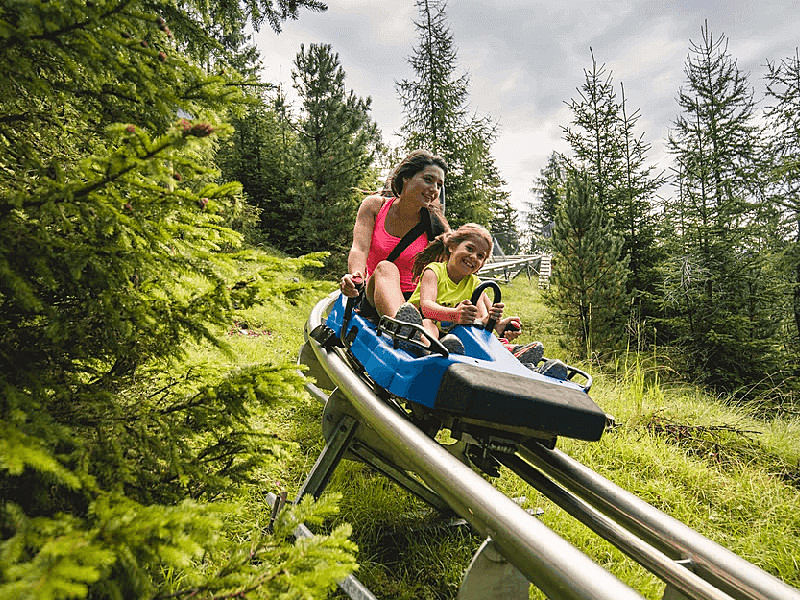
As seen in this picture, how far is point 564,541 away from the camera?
87 centimetres

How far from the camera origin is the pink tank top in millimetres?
2795

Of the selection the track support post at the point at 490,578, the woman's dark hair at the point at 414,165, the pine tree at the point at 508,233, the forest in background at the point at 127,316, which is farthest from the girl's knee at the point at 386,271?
the pine tree at the point at 508,233

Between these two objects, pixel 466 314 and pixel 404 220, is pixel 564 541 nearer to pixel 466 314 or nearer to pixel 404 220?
pixel 466 314

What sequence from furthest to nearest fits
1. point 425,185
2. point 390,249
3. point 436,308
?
1. point 390,249
2. point 425,185
3. point 436,308

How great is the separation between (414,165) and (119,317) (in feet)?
6.95

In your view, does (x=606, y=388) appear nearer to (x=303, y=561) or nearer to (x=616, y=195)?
(x=303, y=561)

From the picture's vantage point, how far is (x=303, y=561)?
811mm


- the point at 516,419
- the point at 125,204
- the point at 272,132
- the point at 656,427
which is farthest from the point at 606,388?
the point at 272,132

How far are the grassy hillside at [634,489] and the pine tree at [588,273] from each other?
7.16 feet

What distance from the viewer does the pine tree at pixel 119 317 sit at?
0.67 metres

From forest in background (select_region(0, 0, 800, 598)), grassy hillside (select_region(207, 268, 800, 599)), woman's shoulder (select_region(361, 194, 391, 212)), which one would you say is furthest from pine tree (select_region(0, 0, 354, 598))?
woman's shoulder (select_region(361, 194, 391, 212))

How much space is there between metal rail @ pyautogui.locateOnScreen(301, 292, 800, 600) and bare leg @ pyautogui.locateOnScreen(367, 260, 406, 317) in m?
0.52

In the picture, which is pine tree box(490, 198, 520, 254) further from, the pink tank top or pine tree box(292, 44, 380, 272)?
the pink tank top

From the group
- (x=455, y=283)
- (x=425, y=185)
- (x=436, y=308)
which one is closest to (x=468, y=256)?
(x=455, y=283)
